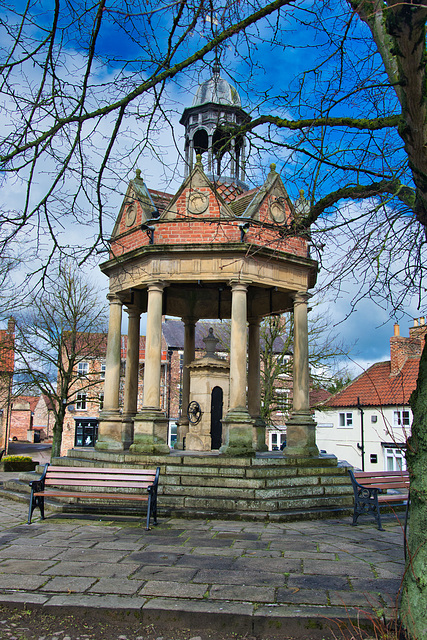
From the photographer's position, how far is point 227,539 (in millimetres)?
7160

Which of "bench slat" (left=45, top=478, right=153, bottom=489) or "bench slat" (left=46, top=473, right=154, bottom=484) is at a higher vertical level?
"bench slat" (left=46, top=473, right=154, bottom=484)

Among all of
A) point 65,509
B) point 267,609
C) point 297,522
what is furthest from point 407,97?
point 65,509

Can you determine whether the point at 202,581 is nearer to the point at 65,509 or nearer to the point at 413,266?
the point at 413,266

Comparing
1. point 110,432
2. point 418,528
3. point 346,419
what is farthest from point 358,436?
point 418,528

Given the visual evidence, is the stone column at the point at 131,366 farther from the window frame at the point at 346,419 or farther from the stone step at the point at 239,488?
the window frame at the point at 346,419

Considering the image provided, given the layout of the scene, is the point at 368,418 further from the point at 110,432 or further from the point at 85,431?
the point at 110,432

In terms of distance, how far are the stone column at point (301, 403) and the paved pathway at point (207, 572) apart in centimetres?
371

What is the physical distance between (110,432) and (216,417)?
3524mm

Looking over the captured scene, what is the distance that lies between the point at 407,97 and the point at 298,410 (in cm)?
896

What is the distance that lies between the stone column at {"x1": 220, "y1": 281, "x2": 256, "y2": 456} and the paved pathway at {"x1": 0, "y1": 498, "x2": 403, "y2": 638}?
A: 2.72 metres

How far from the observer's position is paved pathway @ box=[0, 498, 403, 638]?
4.39m

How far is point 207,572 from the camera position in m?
5.47


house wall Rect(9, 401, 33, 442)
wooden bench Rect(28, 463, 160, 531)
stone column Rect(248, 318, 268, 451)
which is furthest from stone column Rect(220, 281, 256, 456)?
house wall Rect(9, 401, 33, 442)

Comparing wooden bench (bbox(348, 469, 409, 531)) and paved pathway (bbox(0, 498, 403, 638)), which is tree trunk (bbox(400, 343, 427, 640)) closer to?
paved pathway (bbox(0, 498, 403, 638))
